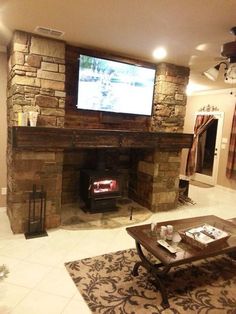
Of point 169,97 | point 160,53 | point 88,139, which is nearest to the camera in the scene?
point 88,139

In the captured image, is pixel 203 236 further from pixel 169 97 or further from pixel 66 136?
pixel 169 97

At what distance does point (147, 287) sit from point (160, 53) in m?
2.95

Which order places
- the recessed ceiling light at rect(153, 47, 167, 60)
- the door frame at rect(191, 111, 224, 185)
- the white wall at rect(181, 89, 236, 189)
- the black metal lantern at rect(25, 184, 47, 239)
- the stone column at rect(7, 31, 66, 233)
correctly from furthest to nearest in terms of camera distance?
the door frame at rect(191, 111, 224, 185) → the white wall at rect(181, 89, 236, 189) → the recessed ceiling light at rect(153, 47, 167, 60) → the black metal lantern at rect(25, 184, 47, 239) → the stone column at rect(7, 31, 66, 233)

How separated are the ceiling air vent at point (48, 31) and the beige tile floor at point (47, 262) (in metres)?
2.44

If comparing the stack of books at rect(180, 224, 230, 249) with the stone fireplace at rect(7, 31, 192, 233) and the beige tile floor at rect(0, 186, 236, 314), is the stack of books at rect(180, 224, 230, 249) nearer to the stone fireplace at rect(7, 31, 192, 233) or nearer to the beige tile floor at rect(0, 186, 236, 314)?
the beige tile floor at rect(0, 186, 236, 314)

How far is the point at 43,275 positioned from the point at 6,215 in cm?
167

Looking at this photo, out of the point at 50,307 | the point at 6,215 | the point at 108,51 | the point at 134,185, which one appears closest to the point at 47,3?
the point at 108,51

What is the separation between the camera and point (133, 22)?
256 cm

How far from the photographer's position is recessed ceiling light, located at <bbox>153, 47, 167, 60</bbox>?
132 inches

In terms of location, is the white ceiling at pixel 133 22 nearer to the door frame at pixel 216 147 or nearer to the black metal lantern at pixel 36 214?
the black metal lantern at pixel 36 214

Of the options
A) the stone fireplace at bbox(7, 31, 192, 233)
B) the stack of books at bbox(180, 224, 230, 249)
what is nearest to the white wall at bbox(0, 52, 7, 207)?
the stone fireplace at bbox(7, 31, 192, 233)

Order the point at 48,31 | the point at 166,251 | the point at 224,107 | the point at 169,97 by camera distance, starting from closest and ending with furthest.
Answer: the point at 166,251
the point at 48,31
the point at 169,97
the point at 224,107

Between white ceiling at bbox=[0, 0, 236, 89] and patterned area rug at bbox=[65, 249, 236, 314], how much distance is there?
2.46 m

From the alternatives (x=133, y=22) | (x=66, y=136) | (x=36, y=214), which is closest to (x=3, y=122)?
(x=66, y=136)
